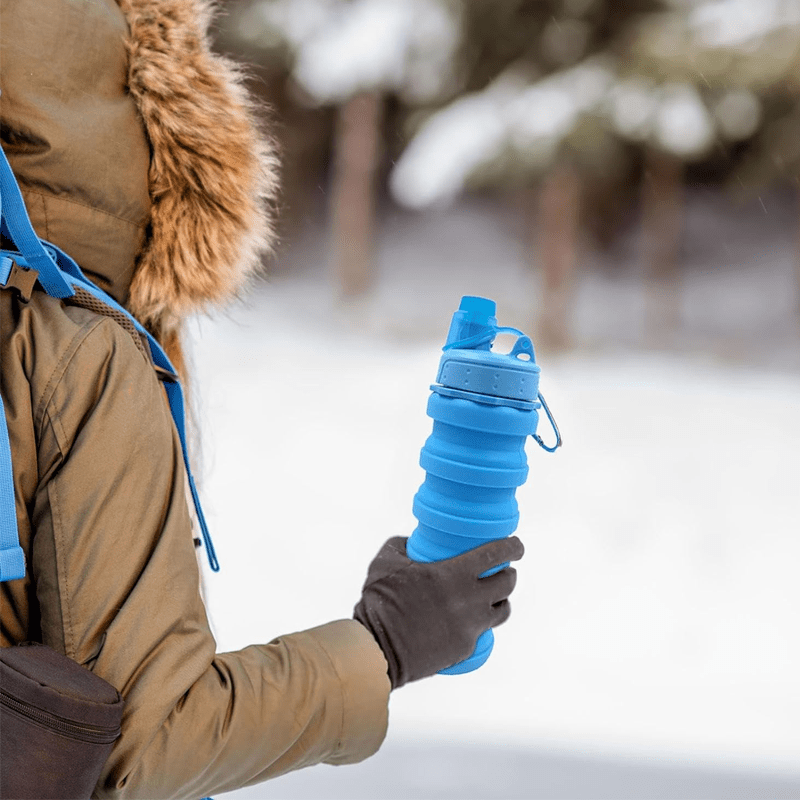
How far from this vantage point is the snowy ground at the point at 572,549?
311 centimetres

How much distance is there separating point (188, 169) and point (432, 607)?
0.73 metres

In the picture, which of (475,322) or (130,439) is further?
(475,322)

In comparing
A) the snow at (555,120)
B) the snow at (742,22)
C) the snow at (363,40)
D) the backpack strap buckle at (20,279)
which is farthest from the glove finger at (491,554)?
the snow at (363,40)

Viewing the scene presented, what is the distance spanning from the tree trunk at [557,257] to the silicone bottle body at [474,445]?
29.1 ft

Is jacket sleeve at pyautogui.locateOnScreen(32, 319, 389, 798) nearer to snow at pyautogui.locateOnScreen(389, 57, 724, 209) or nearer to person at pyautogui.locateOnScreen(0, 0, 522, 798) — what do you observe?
person at pyautogui.locateOnScreen(0, 0, 522, 798)

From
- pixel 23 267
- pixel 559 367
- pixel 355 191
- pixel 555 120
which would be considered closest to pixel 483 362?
pixel 23 267

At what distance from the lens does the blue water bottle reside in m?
1.30

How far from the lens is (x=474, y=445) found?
1.33 metres

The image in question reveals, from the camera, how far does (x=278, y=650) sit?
3.58ft

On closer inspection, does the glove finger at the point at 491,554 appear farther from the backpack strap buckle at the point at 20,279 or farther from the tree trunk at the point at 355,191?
the tree trunk at the point at 355,191

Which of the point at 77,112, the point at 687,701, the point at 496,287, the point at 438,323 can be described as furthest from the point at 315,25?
the point at 77,112

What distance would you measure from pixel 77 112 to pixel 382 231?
13729 mm

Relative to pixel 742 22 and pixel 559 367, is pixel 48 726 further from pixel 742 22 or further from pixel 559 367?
pixel 742 22

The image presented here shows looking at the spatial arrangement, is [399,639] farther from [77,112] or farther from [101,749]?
[77,112]
